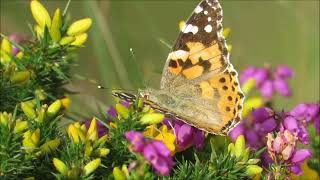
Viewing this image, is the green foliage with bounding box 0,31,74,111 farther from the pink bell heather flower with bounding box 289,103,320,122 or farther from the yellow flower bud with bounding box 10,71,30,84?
the pink bell heather flower with bounding box 289,103,320,122

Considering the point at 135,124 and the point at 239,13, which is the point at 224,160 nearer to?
the point at 135,124

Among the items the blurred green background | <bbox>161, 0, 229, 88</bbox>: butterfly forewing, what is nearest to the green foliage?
<bbox>161, 0, 229, 88</bbox>: butterfly forewing

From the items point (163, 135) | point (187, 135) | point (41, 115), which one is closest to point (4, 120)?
point (41, 115)

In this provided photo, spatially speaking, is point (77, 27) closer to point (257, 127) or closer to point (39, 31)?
point (39, 31)

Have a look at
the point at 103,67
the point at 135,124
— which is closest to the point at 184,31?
the point at 135,124

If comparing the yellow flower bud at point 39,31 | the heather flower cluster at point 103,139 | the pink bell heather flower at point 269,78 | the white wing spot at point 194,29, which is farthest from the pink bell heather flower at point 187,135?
the pink bell heather flower at point 269,78

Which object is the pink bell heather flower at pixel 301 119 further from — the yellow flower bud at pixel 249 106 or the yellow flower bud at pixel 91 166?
the yellow flower bud at pixel 91 166

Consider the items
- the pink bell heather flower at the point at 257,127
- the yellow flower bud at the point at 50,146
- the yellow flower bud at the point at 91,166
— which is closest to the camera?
the yellow flower bud at the point at 91,166
